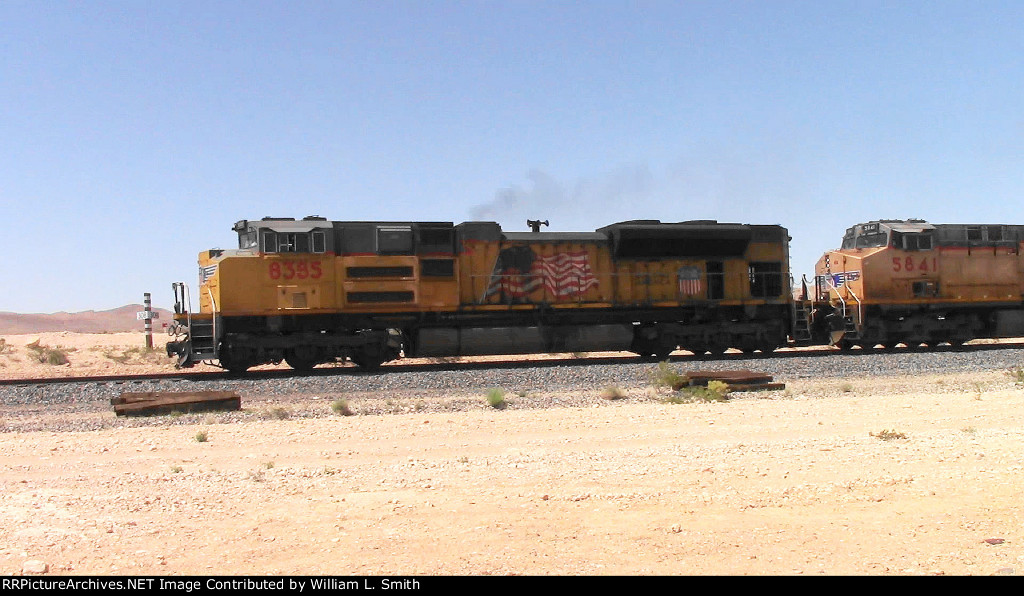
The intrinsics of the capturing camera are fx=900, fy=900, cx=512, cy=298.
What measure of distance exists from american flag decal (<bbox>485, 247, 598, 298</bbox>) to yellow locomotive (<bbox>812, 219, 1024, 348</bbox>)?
7050mm

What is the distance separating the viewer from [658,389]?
1458cm

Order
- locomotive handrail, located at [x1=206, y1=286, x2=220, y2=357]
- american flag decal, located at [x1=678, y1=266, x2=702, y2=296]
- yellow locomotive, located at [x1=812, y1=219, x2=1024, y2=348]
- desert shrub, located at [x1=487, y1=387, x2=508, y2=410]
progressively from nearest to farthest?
desert shrub, located at [x1=487, y1=387, x2=508, y2=410] < locomotive handrail, located at [x1=206, y1=286, x2=220, y2=357] < american flag decal, located at [x1=678, y1=266, x2=702, y2=296] < yellow locomotive, located at [x1=812, y1=219, x2=1024, y2=348]

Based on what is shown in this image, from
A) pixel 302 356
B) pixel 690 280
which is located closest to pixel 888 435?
pixel 690 280

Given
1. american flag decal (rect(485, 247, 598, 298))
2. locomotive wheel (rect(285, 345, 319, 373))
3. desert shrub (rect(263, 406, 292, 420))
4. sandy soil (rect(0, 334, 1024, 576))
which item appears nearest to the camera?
sandy soil (rect(0, 334, 1024, 576))

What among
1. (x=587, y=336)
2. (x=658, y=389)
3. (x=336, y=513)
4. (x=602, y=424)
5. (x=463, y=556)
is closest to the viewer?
(x=463, y=556)

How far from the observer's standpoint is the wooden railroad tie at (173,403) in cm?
1240

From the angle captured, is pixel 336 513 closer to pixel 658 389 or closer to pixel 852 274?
pixel 658 389

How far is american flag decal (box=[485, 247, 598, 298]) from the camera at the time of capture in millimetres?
20484

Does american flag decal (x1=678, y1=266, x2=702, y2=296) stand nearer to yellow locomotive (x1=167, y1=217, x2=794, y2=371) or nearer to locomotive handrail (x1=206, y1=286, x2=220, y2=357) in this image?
yellow locomotive (x1=167, y1=217, x2=794, y2=371)

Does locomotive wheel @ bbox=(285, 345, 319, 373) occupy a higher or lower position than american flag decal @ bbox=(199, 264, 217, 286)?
lower

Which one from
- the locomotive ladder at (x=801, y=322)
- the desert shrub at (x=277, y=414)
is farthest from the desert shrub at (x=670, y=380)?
the locomotive ladder at (x=801, y=322)

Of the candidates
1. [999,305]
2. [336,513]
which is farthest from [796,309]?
[336,513]

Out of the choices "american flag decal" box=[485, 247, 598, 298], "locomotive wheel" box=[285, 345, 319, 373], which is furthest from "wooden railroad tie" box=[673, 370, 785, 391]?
"locomotive wheel" box=[285, 345, 319, 373]
